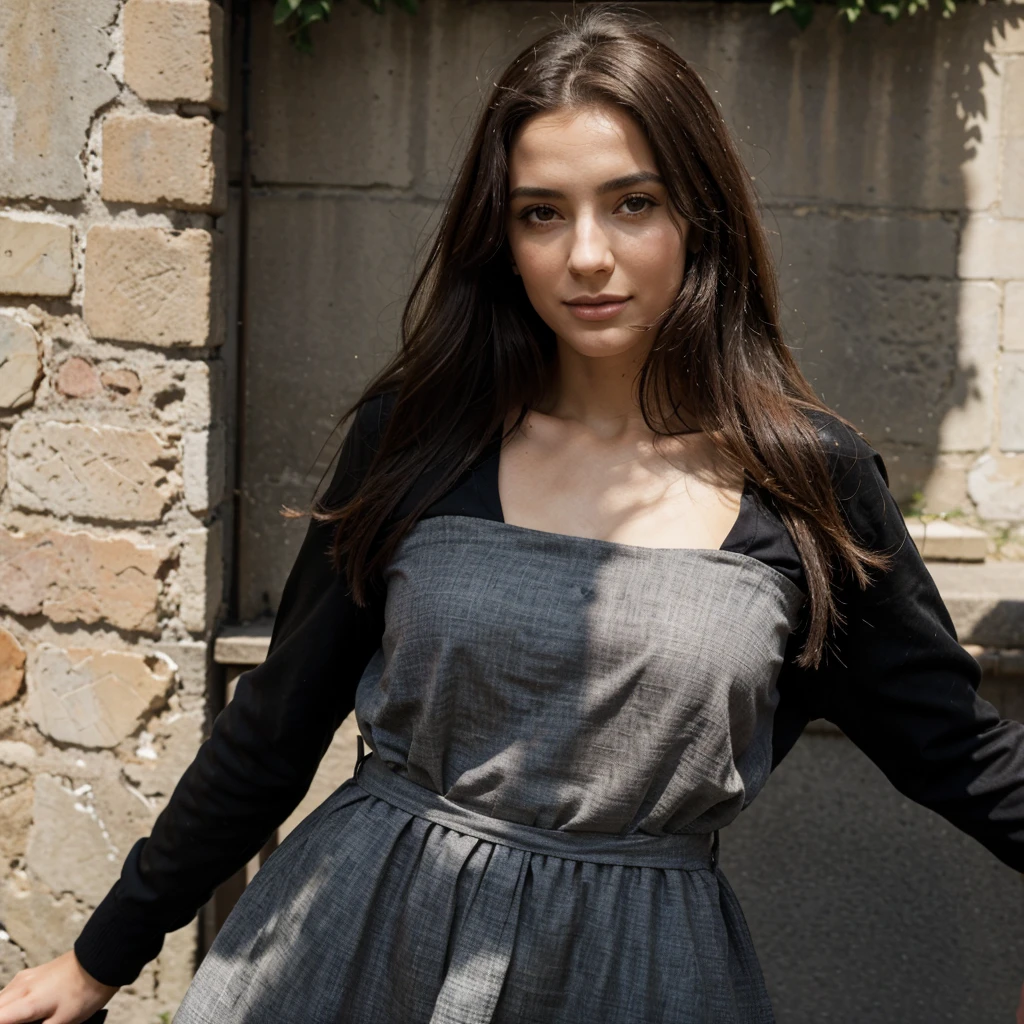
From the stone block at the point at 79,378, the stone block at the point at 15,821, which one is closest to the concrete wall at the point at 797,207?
the stone block at the point at 79,378

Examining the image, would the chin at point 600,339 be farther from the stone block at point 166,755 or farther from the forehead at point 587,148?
the stone block at point 166,755

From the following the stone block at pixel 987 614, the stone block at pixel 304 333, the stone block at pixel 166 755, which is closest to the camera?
the stone block at pixel 987 614

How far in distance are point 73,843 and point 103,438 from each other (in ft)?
3.14

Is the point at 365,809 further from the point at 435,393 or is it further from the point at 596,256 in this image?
the point at 596,256

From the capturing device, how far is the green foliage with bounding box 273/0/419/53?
2.78m

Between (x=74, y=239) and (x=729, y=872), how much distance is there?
2078mm

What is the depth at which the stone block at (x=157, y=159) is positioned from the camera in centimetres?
267

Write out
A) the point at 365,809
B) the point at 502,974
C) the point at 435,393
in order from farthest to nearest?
the point at 435,393 → the point at 365,809 → the point at 502,974

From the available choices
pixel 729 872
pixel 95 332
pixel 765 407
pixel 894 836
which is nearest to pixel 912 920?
pixel 894 836

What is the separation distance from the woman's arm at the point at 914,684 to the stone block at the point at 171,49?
167 centimetres

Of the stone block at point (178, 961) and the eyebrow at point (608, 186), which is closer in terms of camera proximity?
the eyebrow at point (608, 186)

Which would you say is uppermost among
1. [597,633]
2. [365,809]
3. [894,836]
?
[597,633]

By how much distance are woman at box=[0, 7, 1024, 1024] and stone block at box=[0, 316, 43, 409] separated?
127 cm

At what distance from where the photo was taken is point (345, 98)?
2945mm
